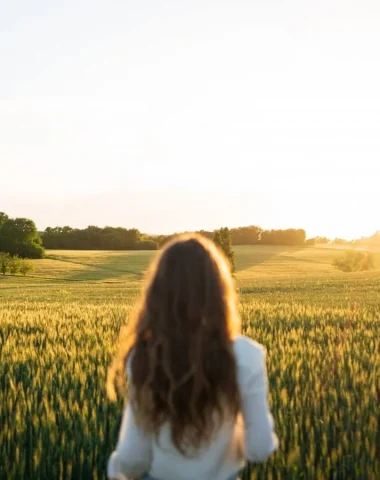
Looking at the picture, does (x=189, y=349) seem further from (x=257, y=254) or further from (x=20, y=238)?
(x=257, y=254)

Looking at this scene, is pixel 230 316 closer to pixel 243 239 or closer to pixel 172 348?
pixel 172 348

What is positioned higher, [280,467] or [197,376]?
[197,376]

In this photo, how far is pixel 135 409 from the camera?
2713mm

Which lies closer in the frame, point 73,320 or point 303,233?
point 73,320

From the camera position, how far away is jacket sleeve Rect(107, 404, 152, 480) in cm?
271

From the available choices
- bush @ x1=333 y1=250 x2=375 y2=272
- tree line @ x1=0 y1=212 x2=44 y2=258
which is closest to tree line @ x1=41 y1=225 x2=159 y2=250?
tree line @ x1=0 y1=212 x2=44 y2=258

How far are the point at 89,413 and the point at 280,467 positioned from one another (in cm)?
185

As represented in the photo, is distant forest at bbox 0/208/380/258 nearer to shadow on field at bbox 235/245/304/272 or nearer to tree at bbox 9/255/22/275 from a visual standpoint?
shadow on field at bbox 235/245/304/272

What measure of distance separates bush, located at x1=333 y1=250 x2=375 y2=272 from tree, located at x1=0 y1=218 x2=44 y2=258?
42.3m

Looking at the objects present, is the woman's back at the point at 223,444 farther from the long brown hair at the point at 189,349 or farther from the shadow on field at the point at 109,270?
the shadow on field at the point at 109,270

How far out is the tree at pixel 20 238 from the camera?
286ft

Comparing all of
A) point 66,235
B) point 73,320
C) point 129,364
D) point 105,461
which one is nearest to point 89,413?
point 105,461

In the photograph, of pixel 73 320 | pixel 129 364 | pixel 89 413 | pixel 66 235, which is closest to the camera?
pixel 129 364

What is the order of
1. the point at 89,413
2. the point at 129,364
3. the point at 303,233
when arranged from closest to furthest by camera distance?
the point at 129,364, the point at 89,413, the point at 303,233
